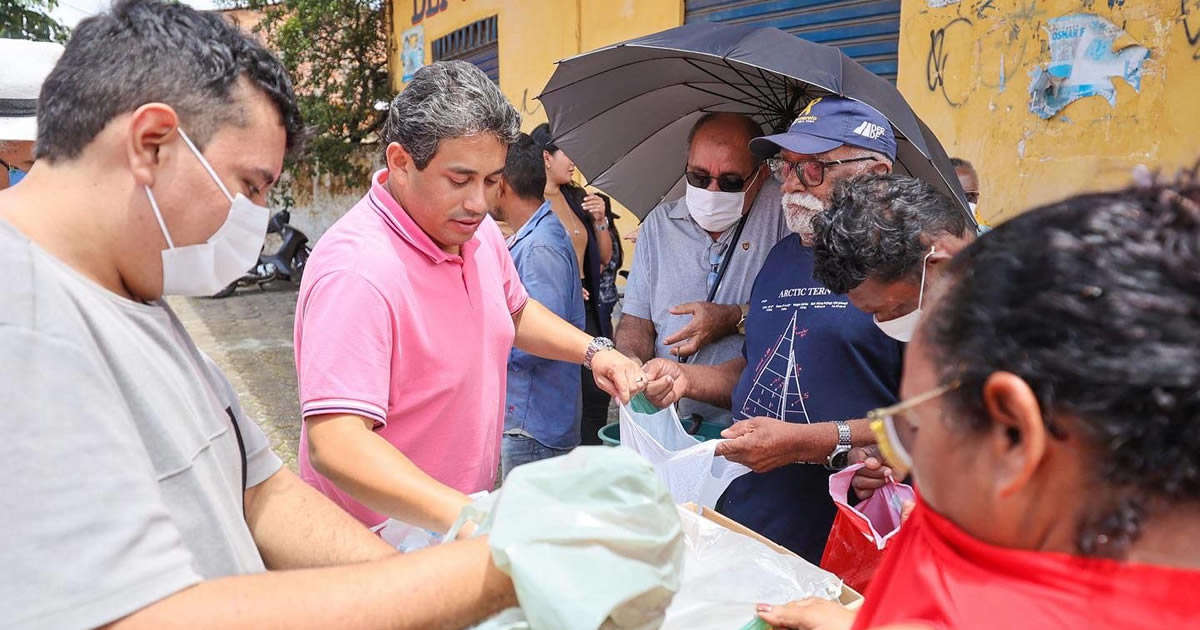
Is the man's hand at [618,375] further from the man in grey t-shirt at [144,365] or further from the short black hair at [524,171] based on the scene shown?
the short black hair at [524,171]

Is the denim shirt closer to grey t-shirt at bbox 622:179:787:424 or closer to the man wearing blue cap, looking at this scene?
grey t-shirt at bbox 622:179:787:424

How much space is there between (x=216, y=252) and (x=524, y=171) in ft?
8.73

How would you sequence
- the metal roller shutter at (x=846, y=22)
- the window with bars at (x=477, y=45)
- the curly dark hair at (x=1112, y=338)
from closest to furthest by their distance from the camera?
1. the curly dark hair at (x=1112, y=338)
2. the metal roller shutter at (x=846, y=22)
3. the window with bars at (x=477, y=45)

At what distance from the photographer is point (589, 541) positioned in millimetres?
1004

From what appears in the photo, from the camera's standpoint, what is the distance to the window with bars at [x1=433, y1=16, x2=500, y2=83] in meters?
9.46

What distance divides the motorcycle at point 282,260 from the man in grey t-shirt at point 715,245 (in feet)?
34.0

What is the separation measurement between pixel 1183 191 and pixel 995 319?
25 centimetres

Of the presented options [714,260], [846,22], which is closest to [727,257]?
[714,260]

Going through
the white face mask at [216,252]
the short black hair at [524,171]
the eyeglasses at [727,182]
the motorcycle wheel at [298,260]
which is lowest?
the motorcycle wheel at [298,260]

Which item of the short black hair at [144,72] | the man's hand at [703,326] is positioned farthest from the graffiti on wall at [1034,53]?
the short black hair at [144,72]

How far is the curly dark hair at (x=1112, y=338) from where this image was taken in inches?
28.9

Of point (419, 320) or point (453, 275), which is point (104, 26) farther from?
point (453, 275)

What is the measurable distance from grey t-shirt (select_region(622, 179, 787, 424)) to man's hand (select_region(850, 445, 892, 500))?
638 mm

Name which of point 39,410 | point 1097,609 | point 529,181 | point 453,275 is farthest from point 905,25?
point 39,410
